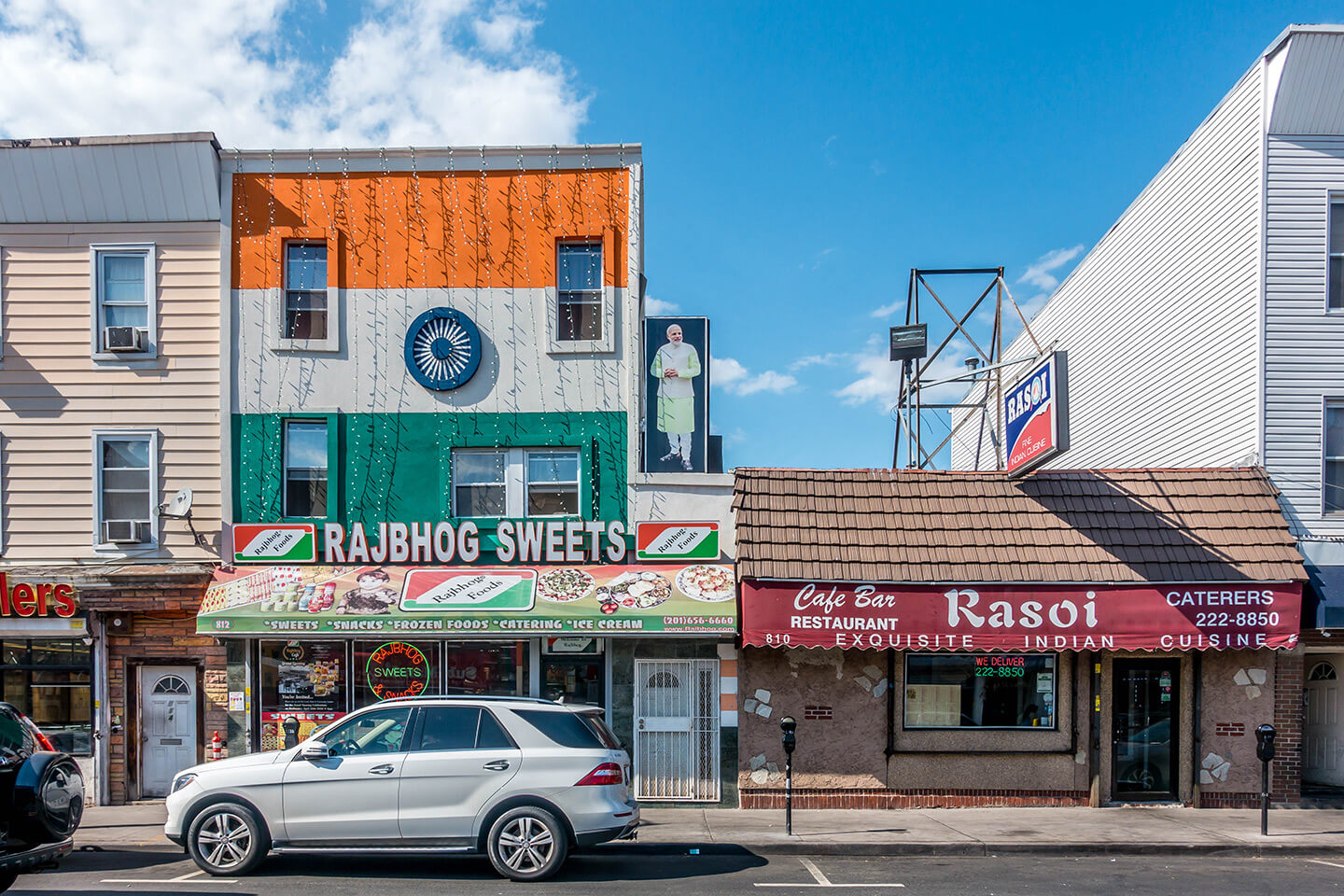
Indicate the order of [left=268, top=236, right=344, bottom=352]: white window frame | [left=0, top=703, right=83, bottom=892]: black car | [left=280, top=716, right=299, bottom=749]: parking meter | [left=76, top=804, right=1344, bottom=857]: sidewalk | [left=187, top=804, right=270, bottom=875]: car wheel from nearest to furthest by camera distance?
[left=0, top=703, right=83, bottom=892]: black car
[left=187, top=804, right=270, bottom=875]: car wheel
[left=76, top=804, right=1344, bottom=857]: sidewalk
[left=280, top=716, right=299, bottom=749]: parking meter
[left=268, top=236, right=344, bottom=352]: white window frame

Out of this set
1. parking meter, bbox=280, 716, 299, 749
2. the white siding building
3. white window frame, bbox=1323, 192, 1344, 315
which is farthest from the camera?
white window frame, bbox=1323, 192, 1344, 315

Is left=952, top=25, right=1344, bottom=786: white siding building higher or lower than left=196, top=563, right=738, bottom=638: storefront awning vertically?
higher

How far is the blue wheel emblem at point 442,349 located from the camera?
1326cm

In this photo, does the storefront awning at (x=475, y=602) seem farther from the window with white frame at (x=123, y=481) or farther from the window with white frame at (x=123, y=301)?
the window with white frame at (x=123, y=301)

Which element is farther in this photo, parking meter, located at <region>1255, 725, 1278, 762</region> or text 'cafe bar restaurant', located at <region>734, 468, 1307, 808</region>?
text 'cafe bar restaurant', located at <region>734, 468, 1307, 808</region>

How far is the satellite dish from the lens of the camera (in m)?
12.8

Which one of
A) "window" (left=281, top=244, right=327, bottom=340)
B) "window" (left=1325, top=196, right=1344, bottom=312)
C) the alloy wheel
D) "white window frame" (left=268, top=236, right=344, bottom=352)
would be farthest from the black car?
"window" (left=1325, top=196, right=1344, bottom=312)

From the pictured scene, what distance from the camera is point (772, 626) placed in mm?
11812

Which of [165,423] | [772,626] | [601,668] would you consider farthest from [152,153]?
[772,626]

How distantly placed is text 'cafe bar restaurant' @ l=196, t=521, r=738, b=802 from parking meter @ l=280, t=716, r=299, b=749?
0.03 m

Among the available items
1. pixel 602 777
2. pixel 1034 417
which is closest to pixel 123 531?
pixel 602 777

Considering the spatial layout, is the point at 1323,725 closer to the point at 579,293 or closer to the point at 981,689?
the point at 981,689

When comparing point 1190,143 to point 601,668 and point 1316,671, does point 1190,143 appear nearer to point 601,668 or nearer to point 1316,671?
point 1316,671

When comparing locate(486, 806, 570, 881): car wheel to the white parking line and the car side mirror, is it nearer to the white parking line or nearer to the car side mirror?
the car side mirror
